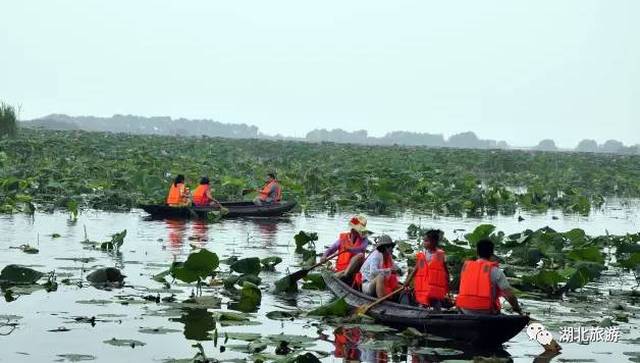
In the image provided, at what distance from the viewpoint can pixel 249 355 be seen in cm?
1066

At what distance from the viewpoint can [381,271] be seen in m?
13.3

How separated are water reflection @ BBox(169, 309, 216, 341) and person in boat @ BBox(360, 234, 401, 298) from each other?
2.22 m

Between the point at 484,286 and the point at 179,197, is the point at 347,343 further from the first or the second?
the point at 179,197

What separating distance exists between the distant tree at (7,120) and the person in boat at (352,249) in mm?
39422

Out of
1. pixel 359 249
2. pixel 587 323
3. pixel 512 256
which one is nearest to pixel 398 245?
Result: pixel 512 256

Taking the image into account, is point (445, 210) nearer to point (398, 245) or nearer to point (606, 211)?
point (606, 211)

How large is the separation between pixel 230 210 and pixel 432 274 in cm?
1437

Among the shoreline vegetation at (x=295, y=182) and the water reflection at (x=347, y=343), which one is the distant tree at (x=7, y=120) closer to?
the shoreline vegetation at (x=295, y=182)

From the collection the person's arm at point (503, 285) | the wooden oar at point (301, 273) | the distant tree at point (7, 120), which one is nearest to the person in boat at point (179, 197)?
the wooden oar at point (301, 273)

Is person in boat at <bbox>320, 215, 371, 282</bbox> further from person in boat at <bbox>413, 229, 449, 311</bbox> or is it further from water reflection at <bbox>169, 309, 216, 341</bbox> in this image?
water reflection at <bbox>169, 309, 216, 341</bbox>

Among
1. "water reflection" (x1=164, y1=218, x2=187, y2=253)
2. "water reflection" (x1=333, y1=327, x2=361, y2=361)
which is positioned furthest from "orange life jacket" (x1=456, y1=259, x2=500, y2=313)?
"water reflection" (x1=164, y1=218, x2=187, y2=253)

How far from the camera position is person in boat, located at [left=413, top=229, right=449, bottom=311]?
12633 millimetres

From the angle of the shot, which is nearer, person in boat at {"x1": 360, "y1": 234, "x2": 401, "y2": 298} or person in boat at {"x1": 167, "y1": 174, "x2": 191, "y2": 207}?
person in boat at {"x1": 360, "y1": 234, "x2": 401, "y2": 298}

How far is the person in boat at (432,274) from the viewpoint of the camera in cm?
1263
